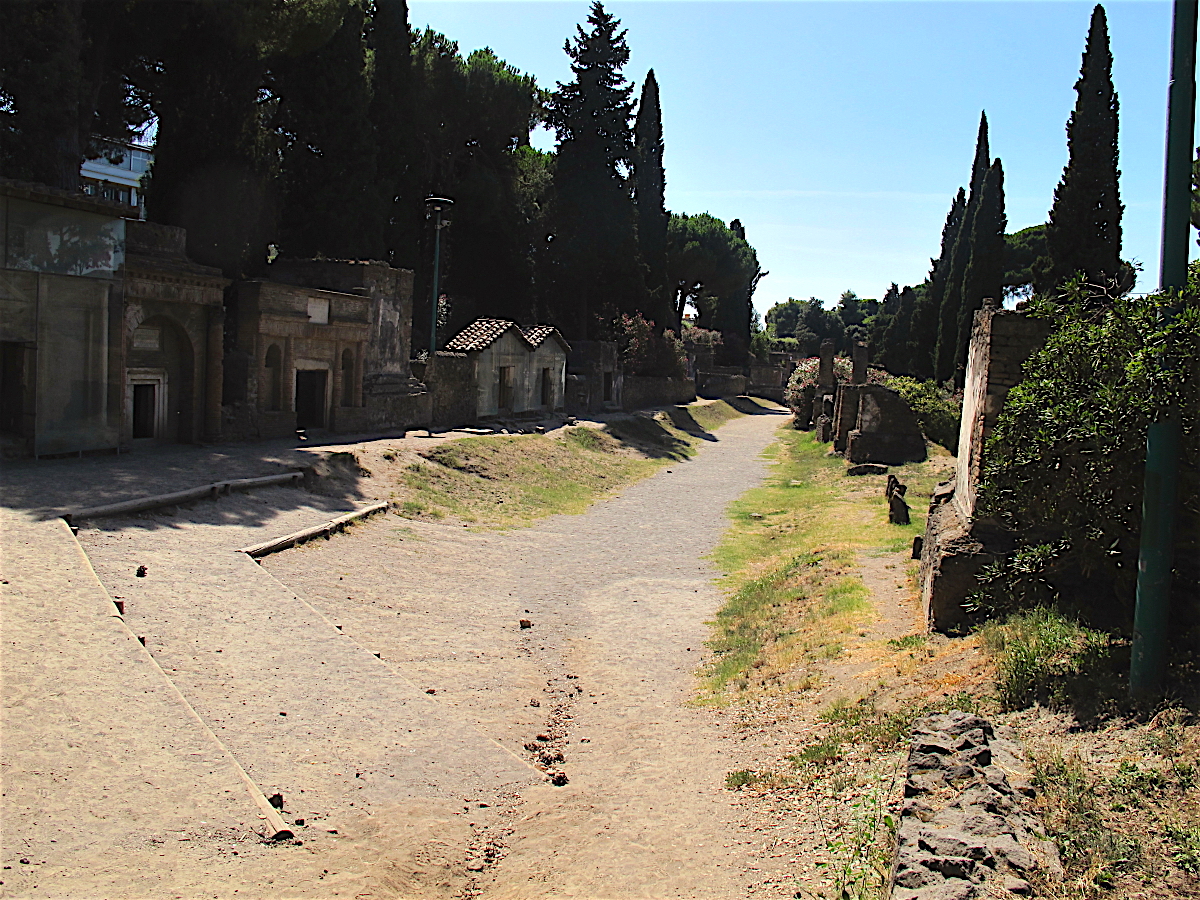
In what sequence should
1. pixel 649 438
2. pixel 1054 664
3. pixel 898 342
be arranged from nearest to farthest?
pixel 1054 664 < pixel 649 438 < pixel 898 342

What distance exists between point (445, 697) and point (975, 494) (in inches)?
218

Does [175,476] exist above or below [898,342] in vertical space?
below

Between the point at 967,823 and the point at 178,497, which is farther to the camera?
the point at 178,497

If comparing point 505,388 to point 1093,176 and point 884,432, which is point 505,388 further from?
point 1093,176

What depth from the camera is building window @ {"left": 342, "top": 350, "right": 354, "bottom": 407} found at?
22.6 meters

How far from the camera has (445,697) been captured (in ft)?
29.1

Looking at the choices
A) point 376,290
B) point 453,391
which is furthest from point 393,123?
point 453,391

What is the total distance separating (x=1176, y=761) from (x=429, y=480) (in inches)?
596

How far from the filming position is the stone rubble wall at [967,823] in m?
4.13

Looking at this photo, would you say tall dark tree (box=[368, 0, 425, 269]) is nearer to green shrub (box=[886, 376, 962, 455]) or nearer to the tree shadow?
the tree shadow

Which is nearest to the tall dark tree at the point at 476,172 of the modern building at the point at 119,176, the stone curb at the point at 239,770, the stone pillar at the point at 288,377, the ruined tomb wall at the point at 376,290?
the ruined tomb wall at the point at 376,290

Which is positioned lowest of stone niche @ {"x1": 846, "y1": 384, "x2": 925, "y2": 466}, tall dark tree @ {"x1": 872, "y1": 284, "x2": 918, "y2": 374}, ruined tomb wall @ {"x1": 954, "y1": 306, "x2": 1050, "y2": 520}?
stone niche @ {"x1": 846, "y1": 384, "x2": 925, "y2": 466}

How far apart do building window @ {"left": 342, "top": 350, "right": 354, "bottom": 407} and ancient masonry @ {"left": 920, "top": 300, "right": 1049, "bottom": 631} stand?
15275 millimetres

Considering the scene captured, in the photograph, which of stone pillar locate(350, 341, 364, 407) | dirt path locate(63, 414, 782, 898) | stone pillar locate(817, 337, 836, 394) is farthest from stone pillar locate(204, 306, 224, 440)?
stone pillar locate(817, 337, 836, 394)
